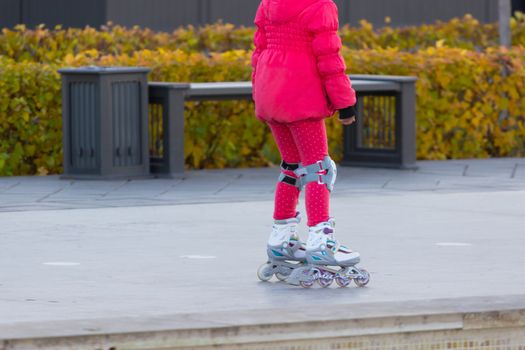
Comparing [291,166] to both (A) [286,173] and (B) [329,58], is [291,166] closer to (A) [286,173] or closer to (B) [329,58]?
(A) [286,173]

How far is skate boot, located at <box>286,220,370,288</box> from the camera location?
7.40 meters

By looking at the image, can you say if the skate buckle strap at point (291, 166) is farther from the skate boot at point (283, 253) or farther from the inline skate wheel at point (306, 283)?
the inline skate wheel at point (306, 283)

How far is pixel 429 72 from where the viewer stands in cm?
1462

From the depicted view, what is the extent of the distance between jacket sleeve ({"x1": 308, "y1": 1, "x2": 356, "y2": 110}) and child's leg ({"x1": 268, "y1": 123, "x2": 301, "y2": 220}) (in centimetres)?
37

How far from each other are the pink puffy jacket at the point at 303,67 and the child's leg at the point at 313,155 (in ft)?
0.29

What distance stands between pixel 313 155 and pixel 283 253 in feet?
1.71

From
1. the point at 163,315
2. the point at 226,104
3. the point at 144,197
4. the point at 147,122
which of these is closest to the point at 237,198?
the point at 144,197

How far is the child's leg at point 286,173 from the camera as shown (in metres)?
7.57

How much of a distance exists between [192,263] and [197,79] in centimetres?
598

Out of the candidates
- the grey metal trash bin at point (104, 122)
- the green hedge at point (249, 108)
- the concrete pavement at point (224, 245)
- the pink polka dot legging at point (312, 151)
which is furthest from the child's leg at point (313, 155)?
the green hedge at point (249, 108)

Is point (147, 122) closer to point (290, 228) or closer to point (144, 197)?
point (144, 197)

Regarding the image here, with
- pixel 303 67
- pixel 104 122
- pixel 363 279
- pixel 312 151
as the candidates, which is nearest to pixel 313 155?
pixel 312 151

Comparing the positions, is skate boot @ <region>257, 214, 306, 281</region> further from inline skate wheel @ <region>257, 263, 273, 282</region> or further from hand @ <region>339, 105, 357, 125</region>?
hand @ <region>339, 105, 357, 125</region>

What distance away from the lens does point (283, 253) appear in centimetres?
761
